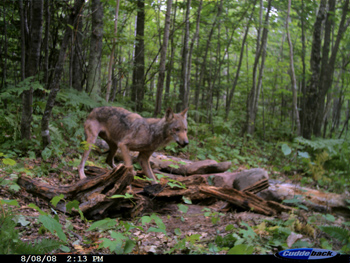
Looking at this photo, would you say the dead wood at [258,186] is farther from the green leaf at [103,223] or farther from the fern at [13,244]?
the fern at [13,244]

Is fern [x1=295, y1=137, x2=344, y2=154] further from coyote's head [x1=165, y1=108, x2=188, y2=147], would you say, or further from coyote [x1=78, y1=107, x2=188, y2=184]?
coyote [x1=78, y1=107, x2=188, y2=184]

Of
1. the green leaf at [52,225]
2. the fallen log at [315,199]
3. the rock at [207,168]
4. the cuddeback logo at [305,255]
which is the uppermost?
the green leaf at [52,225]

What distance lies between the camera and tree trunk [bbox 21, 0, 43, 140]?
18.1 ft

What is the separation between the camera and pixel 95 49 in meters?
9.13

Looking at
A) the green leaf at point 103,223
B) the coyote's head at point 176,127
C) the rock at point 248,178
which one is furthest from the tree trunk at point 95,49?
the green leaf at point 103,223

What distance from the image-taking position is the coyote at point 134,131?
18.8 feet

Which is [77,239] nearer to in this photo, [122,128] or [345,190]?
[122,128]

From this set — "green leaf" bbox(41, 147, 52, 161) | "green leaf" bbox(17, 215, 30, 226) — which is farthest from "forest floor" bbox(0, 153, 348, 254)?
"green leaf" bbox(41, 147, 52, 161)

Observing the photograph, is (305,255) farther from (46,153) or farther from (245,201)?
(46,153)

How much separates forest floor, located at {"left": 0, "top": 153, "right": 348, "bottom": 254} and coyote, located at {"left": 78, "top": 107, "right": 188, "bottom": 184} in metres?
1.16

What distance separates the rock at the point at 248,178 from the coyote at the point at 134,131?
1.80 meters

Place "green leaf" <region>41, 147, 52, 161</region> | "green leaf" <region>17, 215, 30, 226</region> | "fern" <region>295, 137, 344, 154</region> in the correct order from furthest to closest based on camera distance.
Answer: "fern" <region>295, 137, 344, 154</region> → "green leaf" <region>41, 147, 52, 161</region> → "green leaf" <region>17, 215, 30, 226</region>

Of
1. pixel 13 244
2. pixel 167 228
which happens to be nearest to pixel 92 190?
pixel 167 228

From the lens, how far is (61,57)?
532cm
